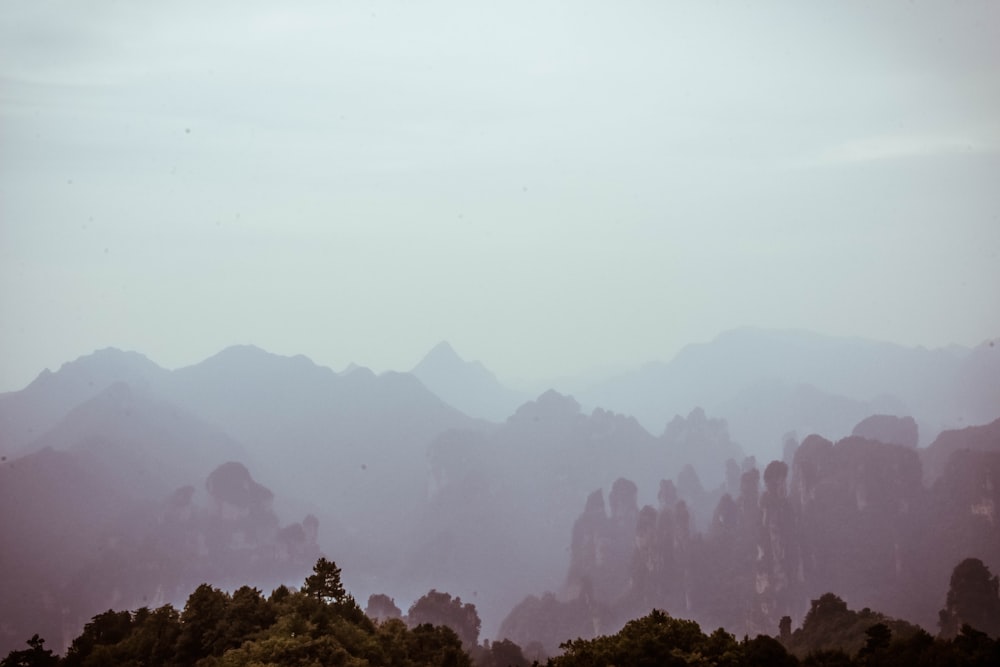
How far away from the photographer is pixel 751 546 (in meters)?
128

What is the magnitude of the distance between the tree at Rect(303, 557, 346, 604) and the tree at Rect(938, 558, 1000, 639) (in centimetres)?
5808

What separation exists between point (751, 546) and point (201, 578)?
96.0 m

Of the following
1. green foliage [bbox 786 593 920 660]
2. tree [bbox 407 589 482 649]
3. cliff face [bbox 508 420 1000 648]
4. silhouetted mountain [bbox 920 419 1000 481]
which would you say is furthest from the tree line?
silhouetted mountain [bbox 920 419 1000 481]

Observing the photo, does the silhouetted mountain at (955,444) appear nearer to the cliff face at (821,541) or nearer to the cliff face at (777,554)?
the cliff face at (821,541)

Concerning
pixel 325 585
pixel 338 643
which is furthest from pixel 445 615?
pixel 338 643

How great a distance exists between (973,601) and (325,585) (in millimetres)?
62324

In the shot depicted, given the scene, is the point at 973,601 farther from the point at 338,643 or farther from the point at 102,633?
the point at 102,633

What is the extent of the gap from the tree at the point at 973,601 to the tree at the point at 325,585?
191ft

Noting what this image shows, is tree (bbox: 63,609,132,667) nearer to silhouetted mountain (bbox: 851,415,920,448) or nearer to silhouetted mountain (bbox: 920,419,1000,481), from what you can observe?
silhouetted mountain (bbox: 920,419,1000,481)

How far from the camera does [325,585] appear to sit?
3566cm

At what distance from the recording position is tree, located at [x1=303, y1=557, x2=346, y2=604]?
35.4 meters

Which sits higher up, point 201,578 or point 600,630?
point 201,578

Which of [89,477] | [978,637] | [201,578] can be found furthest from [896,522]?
[89,477]

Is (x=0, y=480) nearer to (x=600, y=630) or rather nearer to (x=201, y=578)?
(x=201, y=578)
